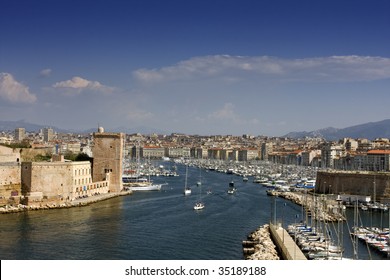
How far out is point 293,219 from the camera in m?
10.2

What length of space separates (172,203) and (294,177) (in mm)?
9460

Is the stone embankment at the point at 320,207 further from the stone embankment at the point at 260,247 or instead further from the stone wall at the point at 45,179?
the stone wall at the point at 45,179

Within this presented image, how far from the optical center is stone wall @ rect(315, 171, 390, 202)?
13859 millimetres

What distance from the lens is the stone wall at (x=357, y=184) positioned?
45.5ft

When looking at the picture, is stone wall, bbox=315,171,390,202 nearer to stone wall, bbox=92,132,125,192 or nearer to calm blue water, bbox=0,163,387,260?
calm blue water, bbox=0,163,387,260

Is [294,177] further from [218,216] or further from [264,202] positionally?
[218,216]

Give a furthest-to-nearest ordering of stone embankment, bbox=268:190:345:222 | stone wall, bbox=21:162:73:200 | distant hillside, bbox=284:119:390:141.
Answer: distant hillside, bbox=284:119:390:141 → stone wall, bbox=21:162:73:200 → stone embankment, bbox=268:190:345:222

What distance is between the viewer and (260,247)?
6957 mm

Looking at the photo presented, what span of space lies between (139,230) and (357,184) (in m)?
7.89

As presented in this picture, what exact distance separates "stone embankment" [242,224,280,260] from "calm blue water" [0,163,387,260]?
12 centimetres

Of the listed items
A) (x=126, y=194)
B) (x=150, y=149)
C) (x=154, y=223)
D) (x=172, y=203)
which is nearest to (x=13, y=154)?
(x=126, y=194)

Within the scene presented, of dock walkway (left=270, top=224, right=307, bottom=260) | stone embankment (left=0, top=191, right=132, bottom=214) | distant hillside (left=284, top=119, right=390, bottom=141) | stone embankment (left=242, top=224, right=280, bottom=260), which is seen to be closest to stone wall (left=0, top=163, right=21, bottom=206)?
stone embankment (left=0, top=191, right=132, bottom=214)

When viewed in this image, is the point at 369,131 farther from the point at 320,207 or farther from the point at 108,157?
the point at 320,207
